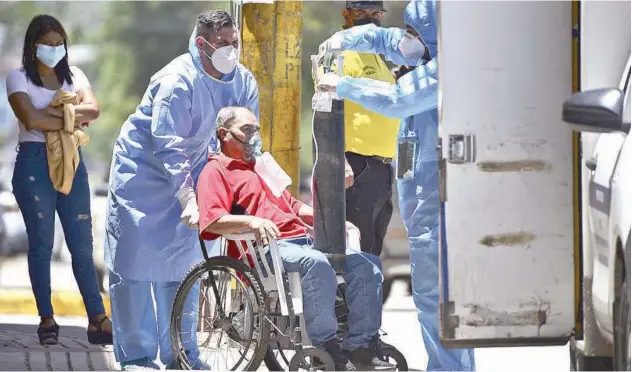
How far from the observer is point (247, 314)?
7.17 meters

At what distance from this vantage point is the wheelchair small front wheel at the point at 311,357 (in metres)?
7.15

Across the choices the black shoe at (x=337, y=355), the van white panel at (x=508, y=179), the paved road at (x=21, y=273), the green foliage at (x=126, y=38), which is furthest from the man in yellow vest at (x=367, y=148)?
the green foliage at (x=126, y=38)

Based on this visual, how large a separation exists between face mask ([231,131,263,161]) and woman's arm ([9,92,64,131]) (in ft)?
4.75

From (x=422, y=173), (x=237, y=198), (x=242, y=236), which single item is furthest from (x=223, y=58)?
(x=422, y=173)

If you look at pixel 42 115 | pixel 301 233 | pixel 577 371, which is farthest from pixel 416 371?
pixel 42 115

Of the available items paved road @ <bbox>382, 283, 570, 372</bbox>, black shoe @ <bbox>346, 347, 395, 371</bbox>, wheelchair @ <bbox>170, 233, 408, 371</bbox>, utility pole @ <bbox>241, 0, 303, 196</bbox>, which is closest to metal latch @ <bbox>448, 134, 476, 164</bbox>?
wheelchair @ <bbox>170, 233, 408, 371</bbox>

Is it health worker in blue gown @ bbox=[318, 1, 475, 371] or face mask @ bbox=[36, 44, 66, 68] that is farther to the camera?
Result: face mask @ bbox=[36, 44, 66, 68]

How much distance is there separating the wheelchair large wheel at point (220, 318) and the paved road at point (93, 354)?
2.45 feet

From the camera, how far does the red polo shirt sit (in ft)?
23.8

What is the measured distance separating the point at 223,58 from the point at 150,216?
0.89 metres

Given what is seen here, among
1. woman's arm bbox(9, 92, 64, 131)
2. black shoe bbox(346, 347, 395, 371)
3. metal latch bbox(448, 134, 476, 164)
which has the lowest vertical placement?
black shoe bbox(346, 347, 395, 371)

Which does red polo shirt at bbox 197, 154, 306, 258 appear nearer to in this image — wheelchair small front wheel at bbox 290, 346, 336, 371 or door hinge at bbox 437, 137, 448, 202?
wheelchair small front wheel at bbox 290, 346, 336, 371

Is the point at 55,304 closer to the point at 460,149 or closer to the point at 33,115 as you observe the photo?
the point at 33,115

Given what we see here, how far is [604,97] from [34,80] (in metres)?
3.82
